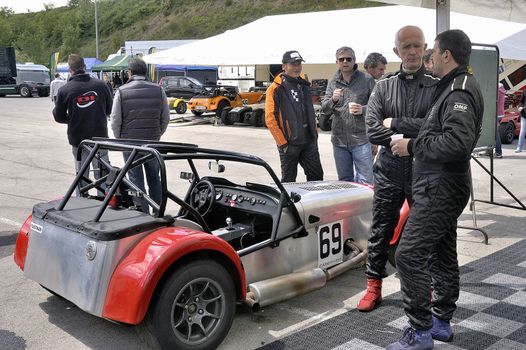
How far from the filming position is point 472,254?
530 centimetres

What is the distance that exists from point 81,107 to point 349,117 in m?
2.87

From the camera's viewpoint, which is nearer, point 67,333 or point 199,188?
point 67,333

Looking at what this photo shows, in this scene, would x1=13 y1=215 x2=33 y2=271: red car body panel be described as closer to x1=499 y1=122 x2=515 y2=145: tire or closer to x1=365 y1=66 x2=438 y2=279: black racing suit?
x1=365 y1=66 x2=438 y2=279: black racing suit

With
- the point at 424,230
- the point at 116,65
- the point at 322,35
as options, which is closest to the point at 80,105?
the point at 424,230

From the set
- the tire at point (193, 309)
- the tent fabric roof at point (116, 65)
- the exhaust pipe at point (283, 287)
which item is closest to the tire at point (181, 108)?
the tent fabric roof at point (116, 65)

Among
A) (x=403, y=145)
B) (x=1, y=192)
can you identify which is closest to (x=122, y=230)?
(x=403, y=145)

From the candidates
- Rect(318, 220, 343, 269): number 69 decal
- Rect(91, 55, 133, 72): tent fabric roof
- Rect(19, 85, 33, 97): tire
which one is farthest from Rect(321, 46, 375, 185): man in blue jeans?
Rect(19, 85, 33, 97): tire

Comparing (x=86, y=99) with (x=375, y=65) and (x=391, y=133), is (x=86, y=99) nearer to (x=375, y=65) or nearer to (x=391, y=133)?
(x=375, y=65)

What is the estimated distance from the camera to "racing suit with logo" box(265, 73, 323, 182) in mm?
5645

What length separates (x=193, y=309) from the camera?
322 cm

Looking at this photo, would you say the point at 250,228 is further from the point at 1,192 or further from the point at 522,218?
the point at 1,192

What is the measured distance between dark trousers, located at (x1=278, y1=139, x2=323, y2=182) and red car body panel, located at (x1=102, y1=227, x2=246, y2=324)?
2.69m

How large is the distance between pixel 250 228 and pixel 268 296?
54 centimetres

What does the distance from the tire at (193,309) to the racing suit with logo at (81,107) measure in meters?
3.14
